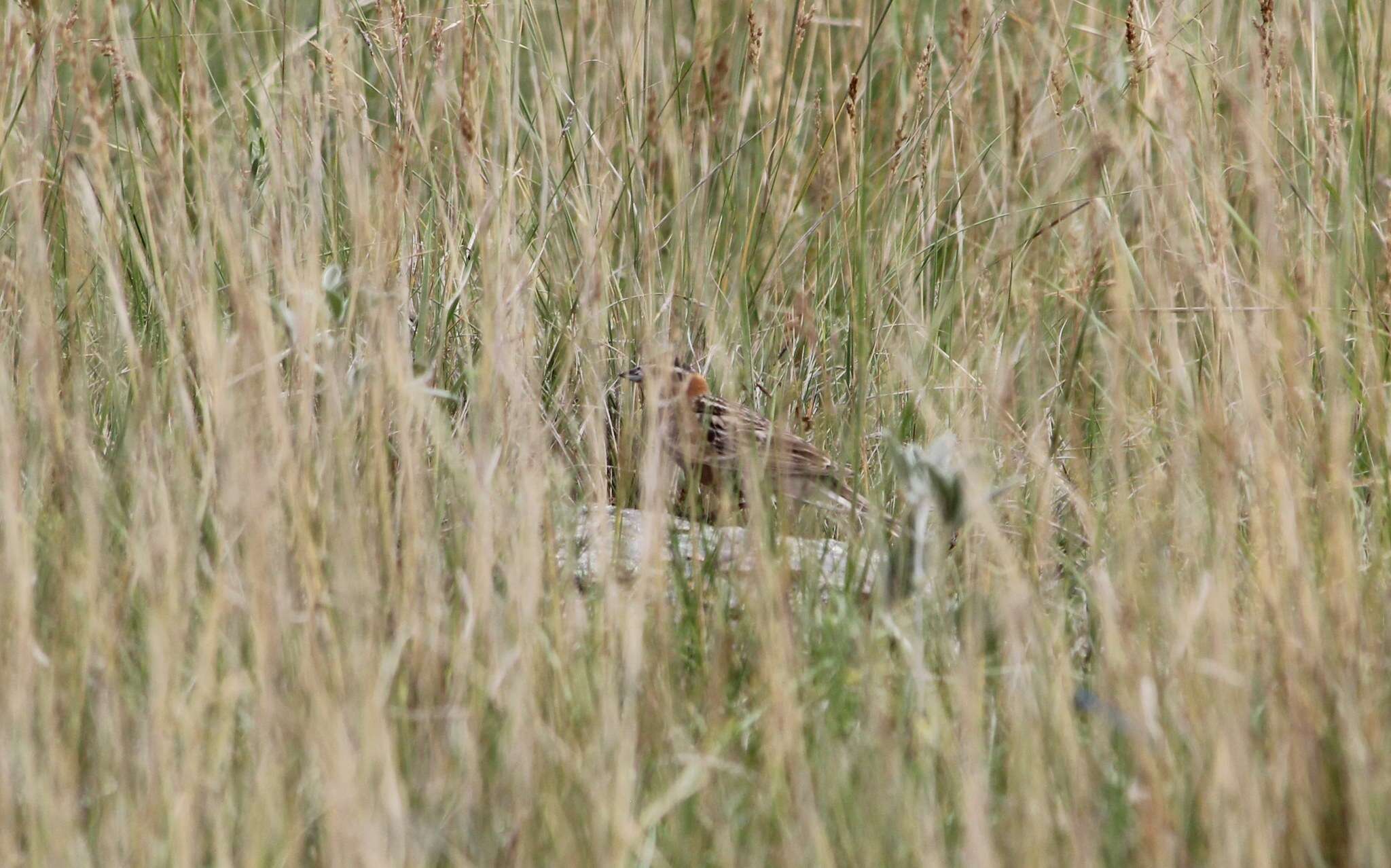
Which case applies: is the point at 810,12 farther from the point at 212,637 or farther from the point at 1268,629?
the point at 212,637

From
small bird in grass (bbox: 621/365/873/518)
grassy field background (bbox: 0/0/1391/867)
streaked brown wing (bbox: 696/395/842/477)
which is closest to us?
grassy field background (bbox: 0/0/1391/867)

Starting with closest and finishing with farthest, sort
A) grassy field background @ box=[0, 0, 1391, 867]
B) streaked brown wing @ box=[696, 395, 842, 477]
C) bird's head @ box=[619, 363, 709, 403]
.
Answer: grassy field background @ box=[0, 0, 1391, 867] < bird's head @ box=[619, 363, 709, 403] < streaked brown wing @ box=[696, 395, 842, 477]

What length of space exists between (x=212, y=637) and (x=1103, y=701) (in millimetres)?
1094

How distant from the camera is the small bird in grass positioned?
2879 millimetres

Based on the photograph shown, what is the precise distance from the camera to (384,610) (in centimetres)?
228

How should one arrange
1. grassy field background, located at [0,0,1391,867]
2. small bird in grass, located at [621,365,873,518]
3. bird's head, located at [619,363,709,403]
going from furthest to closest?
small bird in grass, located at [621,365,873,518]
bird's head, located at [619,363,709,403]
grassy field background, located at [0,0,1391,867]

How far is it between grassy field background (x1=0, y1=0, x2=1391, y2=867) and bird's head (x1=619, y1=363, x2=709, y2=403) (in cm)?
6

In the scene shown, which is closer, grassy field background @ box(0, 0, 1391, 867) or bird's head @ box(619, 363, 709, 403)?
grassy field background @ box(0, 0, 1391, 867)

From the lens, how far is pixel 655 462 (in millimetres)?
2520

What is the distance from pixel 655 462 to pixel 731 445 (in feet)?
3.72

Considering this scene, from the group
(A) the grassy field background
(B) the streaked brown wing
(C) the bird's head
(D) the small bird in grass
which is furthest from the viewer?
(B) the streaked brown wing

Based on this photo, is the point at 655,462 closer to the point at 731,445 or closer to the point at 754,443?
the point at 754,443

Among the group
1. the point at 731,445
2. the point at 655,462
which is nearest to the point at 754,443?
the point at 731,445

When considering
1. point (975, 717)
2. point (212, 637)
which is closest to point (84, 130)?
point (212, 637)
